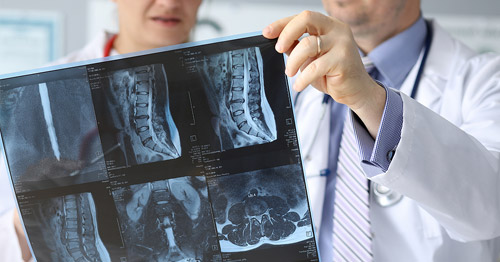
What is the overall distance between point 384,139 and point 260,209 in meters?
0.22

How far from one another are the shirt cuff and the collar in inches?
14.3

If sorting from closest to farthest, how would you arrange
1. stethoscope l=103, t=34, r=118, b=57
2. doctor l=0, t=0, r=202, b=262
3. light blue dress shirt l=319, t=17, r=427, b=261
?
light blue dress shirt l=319, t=17, r=427, b=261, doctor l=0, t=0, r=202, b=262, stethoscope l=103, t=34, r=118, b=57

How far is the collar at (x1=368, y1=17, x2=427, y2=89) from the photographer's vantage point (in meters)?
1.13

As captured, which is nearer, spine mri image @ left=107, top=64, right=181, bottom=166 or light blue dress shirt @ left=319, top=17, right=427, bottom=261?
spine mri image @ left=107, top=64, right=181, bottom=166

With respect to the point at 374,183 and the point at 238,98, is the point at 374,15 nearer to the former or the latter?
the point at 374,183

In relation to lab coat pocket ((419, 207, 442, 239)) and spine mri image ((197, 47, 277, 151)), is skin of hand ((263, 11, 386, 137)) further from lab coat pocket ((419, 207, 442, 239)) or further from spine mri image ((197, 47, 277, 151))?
lab coat pocket ((419, 207, 442, 239))

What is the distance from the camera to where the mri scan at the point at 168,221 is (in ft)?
2.56

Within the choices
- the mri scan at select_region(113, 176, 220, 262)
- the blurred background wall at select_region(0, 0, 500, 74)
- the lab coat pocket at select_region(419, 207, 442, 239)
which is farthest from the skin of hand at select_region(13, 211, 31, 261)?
the blurred background wall at select_region(0, 0, 500, 74)

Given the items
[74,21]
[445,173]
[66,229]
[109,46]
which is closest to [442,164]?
[445,173]

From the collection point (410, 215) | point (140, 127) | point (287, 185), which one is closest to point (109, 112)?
point (140, 127)

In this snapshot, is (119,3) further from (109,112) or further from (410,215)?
(410,215)

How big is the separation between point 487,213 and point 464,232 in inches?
2.2

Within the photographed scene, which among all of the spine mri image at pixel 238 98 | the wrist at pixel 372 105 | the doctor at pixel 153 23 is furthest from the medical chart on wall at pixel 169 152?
the doctor at pixel 153 23

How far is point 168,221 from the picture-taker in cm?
79
